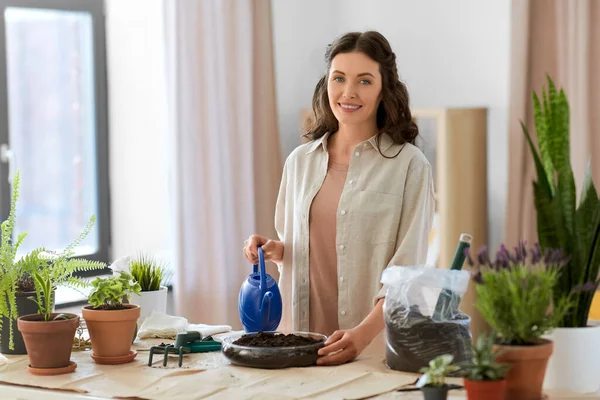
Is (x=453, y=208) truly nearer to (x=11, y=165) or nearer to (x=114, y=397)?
(x=11, y=165)

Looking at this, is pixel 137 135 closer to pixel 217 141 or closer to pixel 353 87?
pixel 217 141

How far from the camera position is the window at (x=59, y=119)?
4.34 metres

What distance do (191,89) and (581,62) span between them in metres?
Answer: 1.86

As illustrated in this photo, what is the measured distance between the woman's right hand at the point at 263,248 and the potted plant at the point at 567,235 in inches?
34.6

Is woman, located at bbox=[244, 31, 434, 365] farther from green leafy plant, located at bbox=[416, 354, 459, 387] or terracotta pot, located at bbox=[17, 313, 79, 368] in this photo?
green leafy plant, located at bbox=[416, 354, 459, 387]

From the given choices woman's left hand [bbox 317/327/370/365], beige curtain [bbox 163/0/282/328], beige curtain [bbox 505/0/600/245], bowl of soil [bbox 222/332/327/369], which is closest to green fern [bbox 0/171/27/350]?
bowl of soil [bbox 222/332/327/369]

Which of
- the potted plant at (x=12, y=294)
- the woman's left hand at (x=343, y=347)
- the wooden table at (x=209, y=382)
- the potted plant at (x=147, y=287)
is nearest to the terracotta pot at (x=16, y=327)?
the potted plant at (x=12, y=294)

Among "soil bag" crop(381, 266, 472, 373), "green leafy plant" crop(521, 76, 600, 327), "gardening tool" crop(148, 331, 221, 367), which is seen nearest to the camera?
"green leafy plant" crop(521, 76, 600, 327)

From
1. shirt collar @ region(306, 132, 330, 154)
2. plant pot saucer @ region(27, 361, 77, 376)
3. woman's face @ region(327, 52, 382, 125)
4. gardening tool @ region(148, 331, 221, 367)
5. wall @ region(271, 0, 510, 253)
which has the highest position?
wall @ region(271, 0, 510, 253)

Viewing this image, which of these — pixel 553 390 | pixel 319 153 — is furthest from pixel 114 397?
pixel 319 153

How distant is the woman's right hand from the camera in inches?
98.0

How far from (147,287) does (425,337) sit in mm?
898

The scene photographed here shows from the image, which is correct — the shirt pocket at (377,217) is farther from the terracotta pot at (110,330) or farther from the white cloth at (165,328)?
the terracotta pot at (110,330)

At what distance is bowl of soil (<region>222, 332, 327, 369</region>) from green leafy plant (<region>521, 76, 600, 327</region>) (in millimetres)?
585
